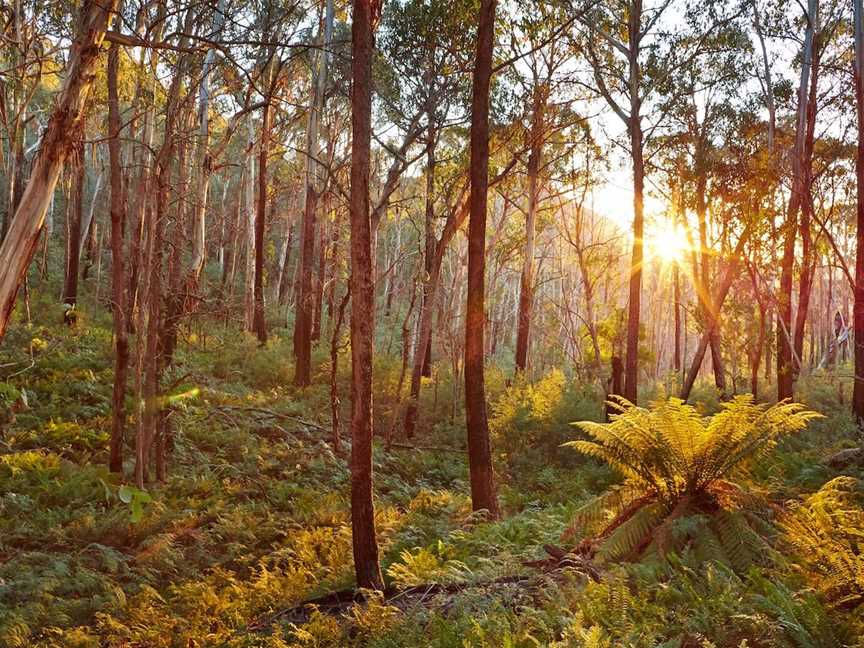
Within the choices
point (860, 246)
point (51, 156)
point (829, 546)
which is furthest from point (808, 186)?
point (51, 156)

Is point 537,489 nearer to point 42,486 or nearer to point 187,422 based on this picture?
point 187,422

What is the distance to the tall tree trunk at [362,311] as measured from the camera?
5.38m

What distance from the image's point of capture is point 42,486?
25.3ft

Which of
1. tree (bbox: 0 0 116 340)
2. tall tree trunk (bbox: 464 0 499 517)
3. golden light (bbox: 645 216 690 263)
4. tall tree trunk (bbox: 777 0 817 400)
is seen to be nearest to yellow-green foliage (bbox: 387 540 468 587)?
tall tree trunk (bbox: 464 0 499 517)

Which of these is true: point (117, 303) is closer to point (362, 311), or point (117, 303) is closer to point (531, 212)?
point (362, 311)

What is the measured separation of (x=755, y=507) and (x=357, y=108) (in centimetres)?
481

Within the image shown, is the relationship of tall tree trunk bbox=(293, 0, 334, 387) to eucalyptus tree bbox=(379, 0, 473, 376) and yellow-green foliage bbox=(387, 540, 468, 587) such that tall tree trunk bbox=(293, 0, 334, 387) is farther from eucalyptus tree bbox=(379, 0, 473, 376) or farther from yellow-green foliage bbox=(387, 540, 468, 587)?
yellow-green foliage bbox=(387, 540, 468, 587)

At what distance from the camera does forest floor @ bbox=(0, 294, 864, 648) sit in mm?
3912

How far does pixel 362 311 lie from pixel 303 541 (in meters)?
3.32

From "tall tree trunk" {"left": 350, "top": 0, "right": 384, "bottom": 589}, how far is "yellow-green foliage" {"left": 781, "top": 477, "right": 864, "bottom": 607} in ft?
10.7

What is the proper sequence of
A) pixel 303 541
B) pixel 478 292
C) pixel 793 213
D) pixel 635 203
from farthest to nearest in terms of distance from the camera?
pixel 793 213
pixel 635 203
pixel 478 292
pixel 303 541

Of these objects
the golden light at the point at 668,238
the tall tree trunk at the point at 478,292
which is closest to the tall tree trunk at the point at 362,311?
the tall tree trunk at the point at 478,292

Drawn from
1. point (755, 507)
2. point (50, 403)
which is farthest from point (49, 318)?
point (755, 507)

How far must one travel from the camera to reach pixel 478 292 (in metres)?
8.02
